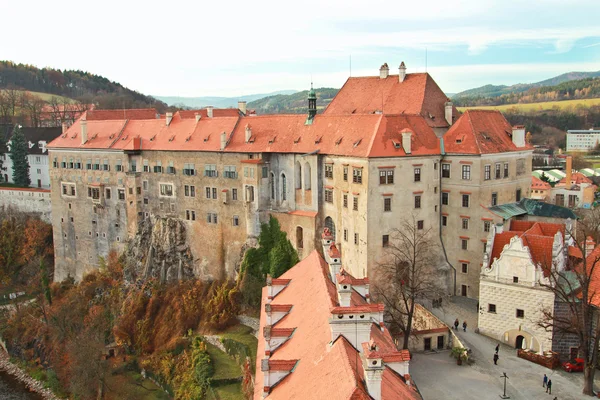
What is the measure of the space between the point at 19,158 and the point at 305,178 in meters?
51.5


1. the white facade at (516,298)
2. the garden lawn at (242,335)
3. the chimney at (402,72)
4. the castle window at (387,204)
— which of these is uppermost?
the chimney at (402,72)

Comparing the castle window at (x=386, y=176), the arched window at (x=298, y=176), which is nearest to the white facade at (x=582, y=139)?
the arched window at (x=298, y=176)

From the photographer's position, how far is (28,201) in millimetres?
74938

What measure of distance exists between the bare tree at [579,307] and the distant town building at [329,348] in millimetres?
11640

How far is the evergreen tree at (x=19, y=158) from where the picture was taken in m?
82.6

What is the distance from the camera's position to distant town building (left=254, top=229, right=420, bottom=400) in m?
18.9

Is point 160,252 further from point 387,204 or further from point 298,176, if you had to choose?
point 387,204

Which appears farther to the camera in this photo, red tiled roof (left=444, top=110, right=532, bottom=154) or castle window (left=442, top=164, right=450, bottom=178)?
castle window (left=442, top=164, right=450, bottom=178)

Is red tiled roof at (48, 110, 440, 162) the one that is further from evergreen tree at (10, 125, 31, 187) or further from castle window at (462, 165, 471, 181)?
evergreen tree at (10, 125, 31, 187)

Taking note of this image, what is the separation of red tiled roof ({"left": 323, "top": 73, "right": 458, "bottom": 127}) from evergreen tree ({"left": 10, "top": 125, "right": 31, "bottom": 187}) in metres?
48.4

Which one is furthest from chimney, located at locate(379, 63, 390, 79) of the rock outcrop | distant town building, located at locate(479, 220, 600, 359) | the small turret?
the rock outcrop

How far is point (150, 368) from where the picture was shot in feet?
166

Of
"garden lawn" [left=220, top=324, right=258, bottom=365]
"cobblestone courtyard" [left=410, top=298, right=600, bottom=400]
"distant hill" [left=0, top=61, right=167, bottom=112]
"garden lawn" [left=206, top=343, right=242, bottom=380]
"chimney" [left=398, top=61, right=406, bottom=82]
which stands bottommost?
"garden lawn" [left=206, top=343, right=242, bottom=380]

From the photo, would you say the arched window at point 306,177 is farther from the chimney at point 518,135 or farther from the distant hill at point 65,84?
the distant hill at point 65,84
